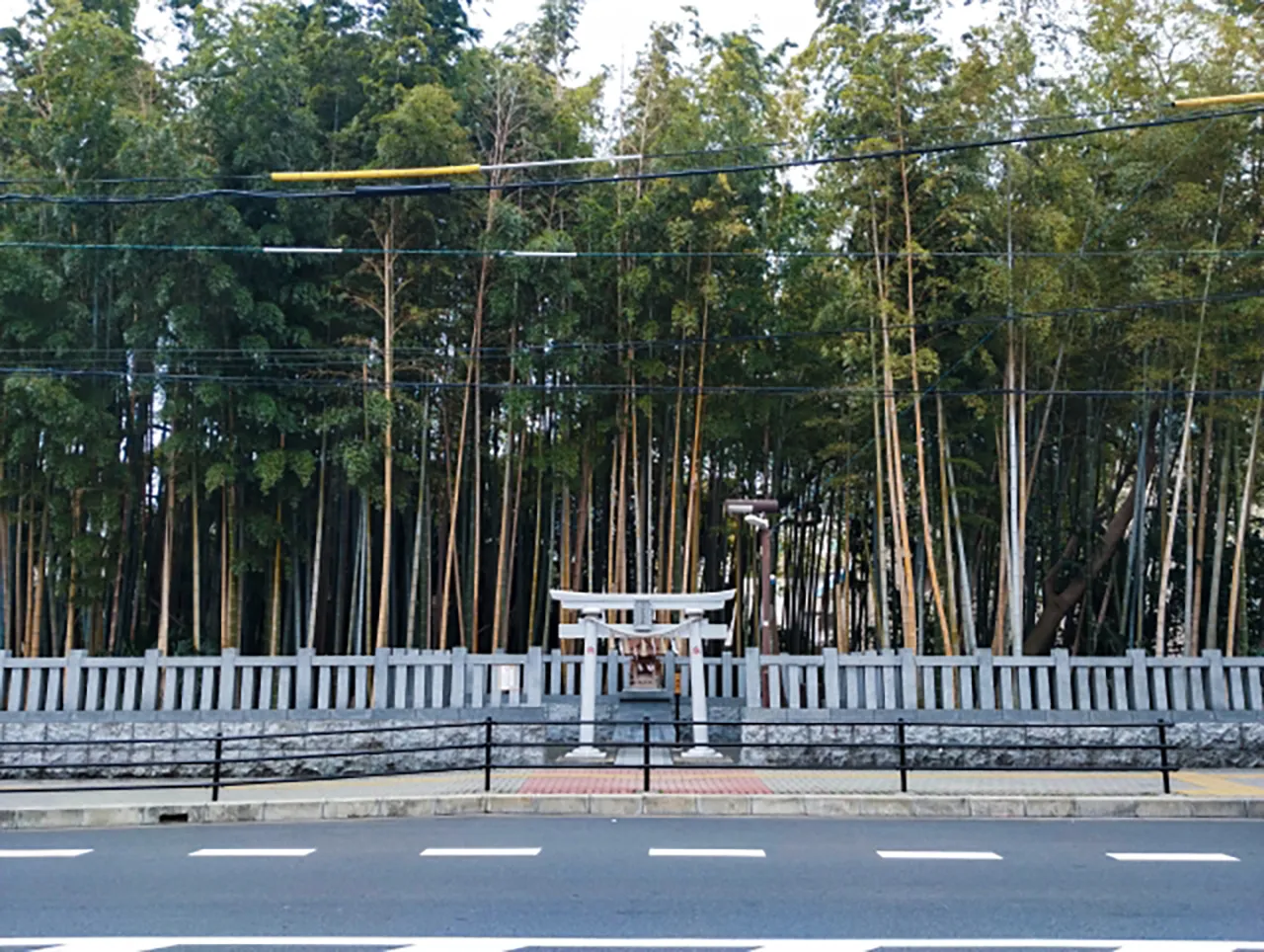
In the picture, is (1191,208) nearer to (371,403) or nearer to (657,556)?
(657,556)

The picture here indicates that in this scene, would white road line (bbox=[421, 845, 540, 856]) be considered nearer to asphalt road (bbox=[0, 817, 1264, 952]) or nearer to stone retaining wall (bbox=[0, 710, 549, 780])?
asphalt road (bbox=[0, 817, 1264, 952])

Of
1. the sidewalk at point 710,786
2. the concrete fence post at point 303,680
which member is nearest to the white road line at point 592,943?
the sidewalk at point 710,786

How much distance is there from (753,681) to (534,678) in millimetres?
2465

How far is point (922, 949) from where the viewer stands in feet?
15.0

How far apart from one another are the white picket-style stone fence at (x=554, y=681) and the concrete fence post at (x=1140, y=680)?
1 centimetres

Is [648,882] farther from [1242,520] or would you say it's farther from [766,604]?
[1242,520]

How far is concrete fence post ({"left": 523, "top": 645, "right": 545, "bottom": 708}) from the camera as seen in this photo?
11.8 metres

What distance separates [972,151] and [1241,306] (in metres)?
3.56

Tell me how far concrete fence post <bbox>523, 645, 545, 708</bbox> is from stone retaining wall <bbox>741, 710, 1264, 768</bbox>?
93.4 inches

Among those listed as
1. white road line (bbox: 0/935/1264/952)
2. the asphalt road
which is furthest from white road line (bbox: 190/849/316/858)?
white road line (bbox: 0/935/1264/952)

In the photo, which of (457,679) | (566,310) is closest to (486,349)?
(566,310)

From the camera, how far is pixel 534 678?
1187 centimetres

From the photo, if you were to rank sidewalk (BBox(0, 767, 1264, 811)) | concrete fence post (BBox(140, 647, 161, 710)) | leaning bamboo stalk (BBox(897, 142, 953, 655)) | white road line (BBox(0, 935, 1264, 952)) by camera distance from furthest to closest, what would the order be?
1. leaning bamboo stalk (BBox(897, 142, 953, 655))
2. concrete fence post (BBox(140, 647, 161, 710))
3. sidewalk (BBox(0, 767, 1264, 811))
4. white road line (BBox(0, 935, 1264, 952))

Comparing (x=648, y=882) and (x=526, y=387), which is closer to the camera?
(x=648, y=882)
